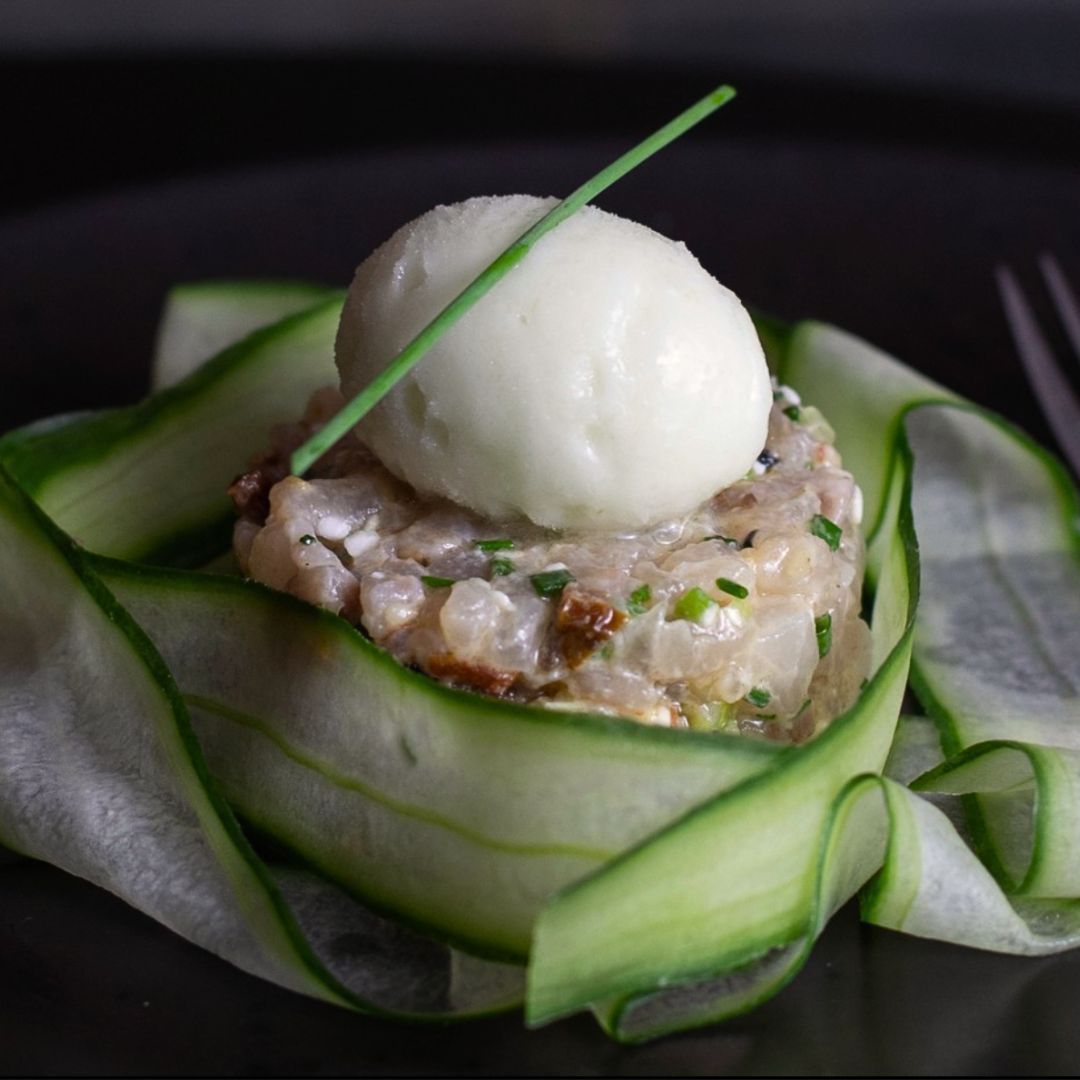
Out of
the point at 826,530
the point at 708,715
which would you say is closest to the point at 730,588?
the point at 708,715

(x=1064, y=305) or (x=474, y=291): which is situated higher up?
(x=474, y=291)

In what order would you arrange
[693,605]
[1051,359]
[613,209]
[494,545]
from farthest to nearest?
1. [613,209]
2. [1051,359]
3. [494,545]
4. [693,605]

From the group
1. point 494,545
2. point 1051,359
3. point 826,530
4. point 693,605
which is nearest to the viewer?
point 693,605

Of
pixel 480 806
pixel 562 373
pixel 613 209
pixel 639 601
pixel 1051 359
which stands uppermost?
pixel 562 373

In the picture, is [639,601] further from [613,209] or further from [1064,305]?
[613,209]

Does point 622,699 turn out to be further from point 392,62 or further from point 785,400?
point 392,62

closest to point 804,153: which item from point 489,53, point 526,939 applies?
point 489,53

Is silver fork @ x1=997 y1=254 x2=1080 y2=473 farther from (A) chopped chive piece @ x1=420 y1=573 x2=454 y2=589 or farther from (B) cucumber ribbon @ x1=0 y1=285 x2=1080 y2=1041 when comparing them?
(A) chopped chive piece @ x1=420 y1=573 x2=454 y2=589
